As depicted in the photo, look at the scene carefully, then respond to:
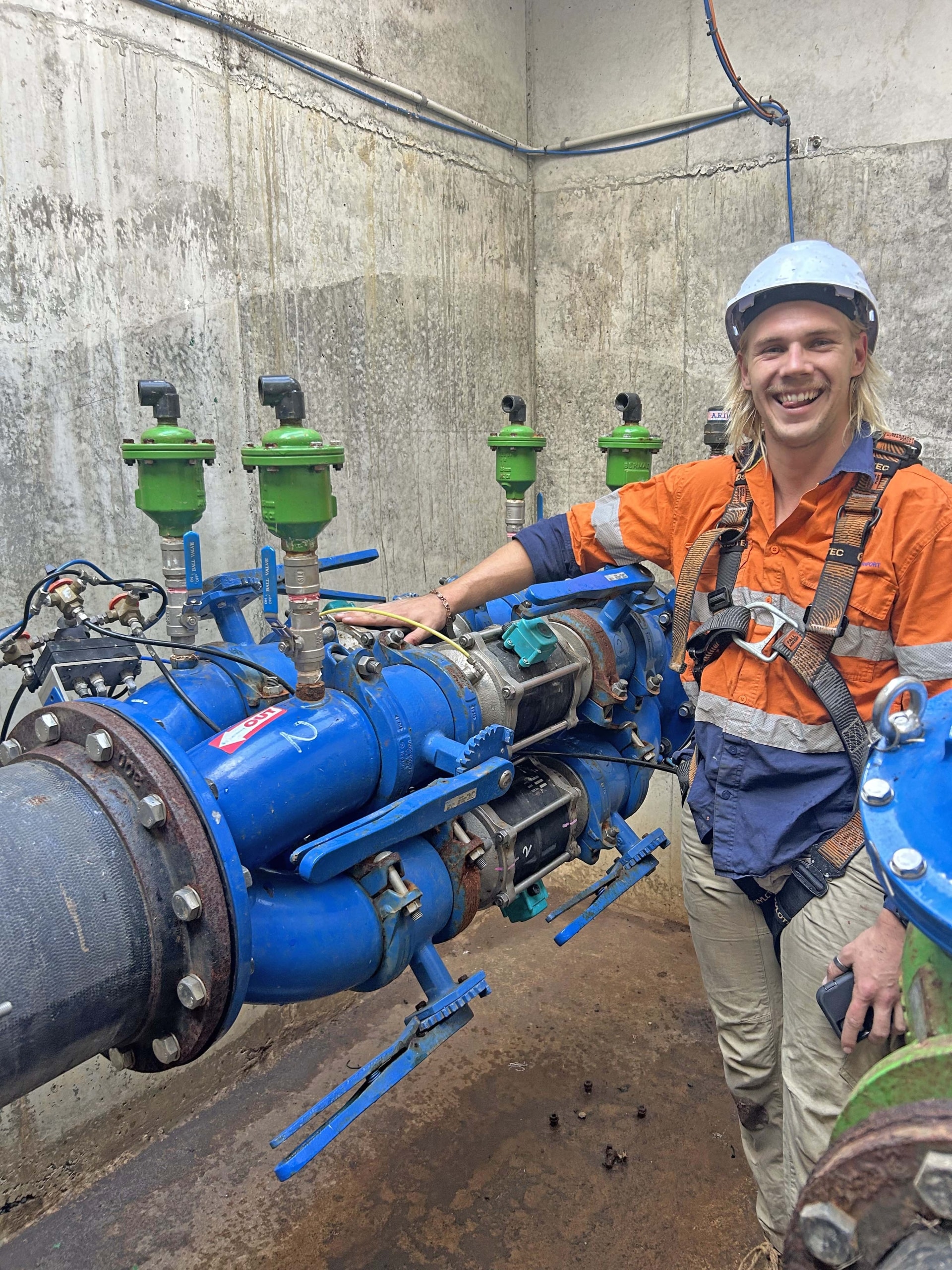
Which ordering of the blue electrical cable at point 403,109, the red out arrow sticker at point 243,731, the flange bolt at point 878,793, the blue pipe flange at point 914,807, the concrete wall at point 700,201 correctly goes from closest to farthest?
1. the blue pipe flange at point 914,807
2. the flange bolt at point 878,793
3. the red out arrow sticker at point 243,731
4. the blue electrical cable at point 403,109
5. the concrete wall at point 700,201

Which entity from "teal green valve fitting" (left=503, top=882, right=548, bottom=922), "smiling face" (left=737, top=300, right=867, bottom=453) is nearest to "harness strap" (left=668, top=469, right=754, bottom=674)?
"smiling face" (left=737, top=300, right=867, bottom=453)

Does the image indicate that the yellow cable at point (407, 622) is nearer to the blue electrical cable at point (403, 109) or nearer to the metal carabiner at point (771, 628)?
the metal carabiner at point (771, 628)

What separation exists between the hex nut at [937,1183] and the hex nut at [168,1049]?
2.96 feet

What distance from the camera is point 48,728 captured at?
1184mm

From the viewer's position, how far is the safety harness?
4.33 ft

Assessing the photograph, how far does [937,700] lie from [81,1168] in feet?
8.02

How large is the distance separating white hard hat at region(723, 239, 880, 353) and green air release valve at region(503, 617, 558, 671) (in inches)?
27.1

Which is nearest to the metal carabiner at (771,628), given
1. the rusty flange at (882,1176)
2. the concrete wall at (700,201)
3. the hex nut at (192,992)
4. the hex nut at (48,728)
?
the rusty flange at (882,1176)

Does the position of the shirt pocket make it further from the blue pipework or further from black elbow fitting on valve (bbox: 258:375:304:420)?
black elbow fitting on valve (bbox: 258:375:304:420)

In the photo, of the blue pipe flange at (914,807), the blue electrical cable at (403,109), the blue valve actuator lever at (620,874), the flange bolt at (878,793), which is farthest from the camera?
the blue electrical cable at (403,109)

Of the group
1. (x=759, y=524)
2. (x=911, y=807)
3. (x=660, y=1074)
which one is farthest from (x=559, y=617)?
(x=660, y=1074)

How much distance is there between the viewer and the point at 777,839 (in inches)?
55.0

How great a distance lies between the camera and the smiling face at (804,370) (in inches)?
54.0

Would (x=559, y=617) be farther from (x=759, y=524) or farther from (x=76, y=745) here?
(x=76, y=745)
